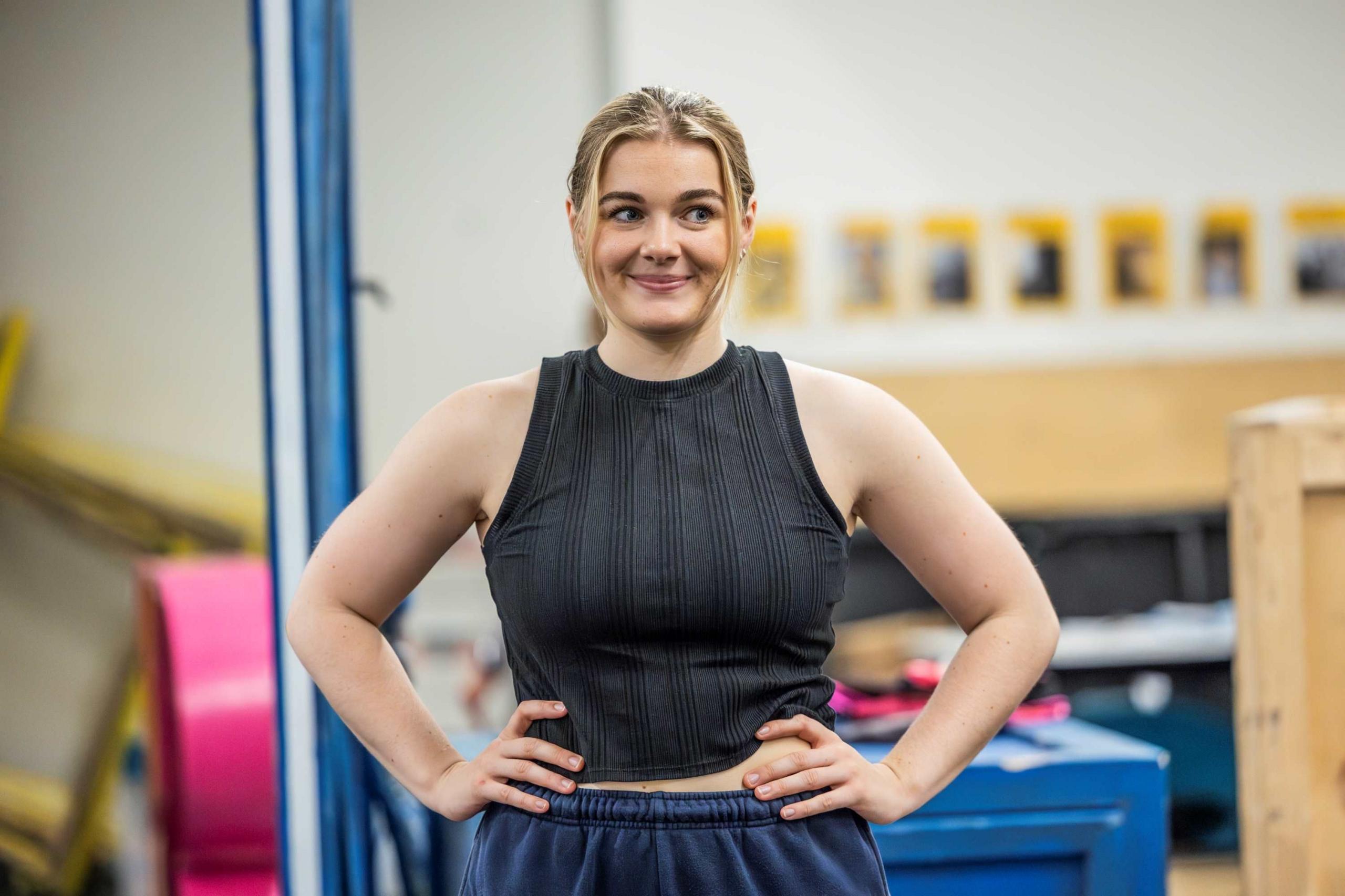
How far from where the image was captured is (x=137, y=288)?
162 inches

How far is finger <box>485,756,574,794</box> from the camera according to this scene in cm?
105

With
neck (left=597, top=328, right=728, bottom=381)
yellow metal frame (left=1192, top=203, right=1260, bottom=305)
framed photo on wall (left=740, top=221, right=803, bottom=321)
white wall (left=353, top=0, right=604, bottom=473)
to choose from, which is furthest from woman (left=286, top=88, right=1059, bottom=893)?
yellow metal frame (left=1192, top=203, right=1260, bottom=305)

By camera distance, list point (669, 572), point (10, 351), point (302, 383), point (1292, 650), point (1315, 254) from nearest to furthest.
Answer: point (669, 572)
point (1292, 650)
point (302, 383)
point (10, 351)
point (1315, 254)

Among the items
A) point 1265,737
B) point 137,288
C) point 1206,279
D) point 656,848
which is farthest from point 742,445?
point 1206,279

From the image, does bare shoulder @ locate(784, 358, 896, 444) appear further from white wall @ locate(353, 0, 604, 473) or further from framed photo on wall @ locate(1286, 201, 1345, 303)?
framed photo on wall @ locate(1286, 201, 1345, 303)

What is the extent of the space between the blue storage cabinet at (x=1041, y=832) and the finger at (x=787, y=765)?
0.52m

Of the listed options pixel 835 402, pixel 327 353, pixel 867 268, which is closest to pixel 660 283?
pixel 835 402

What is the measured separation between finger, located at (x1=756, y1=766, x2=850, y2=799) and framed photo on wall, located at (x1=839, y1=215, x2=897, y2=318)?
11.5 feet

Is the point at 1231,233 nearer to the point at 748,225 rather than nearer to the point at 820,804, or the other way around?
the point at 748,225

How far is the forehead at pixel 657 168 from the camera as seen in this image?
1053 mm

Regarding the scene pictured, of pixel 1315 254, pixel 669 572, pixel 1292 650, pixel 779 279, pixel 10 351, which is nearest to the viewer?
pixel 669 572

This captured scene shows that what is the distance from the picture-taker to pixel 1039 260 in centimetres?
448

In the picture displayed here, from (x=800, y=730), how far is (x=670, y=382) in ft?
1.03

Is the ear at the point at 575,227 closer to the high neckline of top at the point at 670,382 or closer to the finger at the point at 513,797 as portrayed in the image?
the high neckline of top at the point at 670,382
